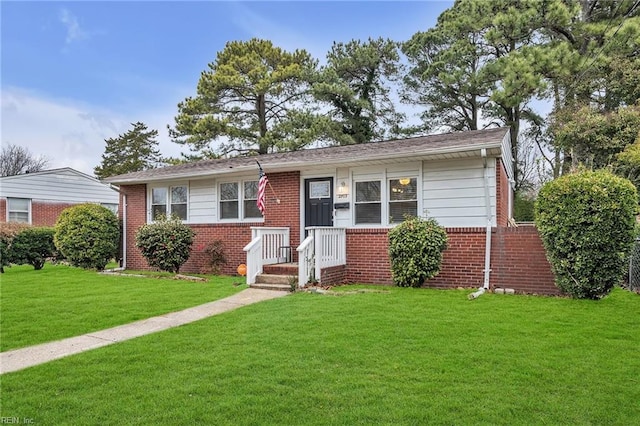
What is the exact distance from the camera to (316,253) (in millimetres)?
8781

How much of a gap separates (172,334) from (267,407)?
102 inches

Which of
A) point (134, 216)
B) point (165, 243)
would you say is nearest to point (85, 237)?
point (134, 216)

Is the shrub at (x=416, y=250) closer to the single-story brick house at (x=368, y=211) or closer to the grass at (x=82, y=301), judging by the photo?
the single-story brick house at (x=368, y=211)

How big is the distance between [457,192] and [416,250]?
1.71 m

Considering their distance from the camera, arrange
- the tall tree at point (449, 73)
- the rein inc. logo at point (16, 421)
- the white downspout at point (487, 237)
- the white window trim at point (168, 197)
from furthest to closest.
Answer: the tall tree at point (449, 73)
the white window trim at point (168, 197)
the white downspout at point (487, 237)
the rein inc. logo at point (16, 421)

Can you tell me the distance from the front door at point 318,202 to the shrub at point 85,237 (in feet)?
23.1

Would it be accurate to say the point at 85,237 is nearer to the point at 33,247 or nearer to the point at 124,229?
the point at 124,229

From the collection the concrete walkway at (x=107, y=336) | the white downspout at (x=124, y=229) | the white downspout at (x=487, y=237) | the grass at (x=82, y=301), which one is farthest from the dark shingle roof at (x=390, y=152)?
the concrete walkway at (x=107, y=336)

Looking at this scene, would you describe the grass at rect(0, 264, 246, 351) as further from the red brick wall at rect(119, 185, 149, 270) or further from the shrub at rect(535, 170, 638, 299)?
the shrub at rect(535, 170, 638, 299)

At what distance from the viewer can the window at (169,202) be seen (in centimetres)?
1296

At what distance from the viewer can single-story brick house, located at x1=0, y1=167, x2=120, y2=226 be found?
18.5 m

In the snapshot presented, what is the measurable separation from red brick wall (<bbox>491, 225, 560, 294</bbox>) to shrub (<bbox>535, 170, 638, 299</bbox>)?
1.98 feet

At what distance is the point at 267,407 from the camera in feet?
10.3

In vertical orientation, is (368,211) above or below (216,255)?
above
